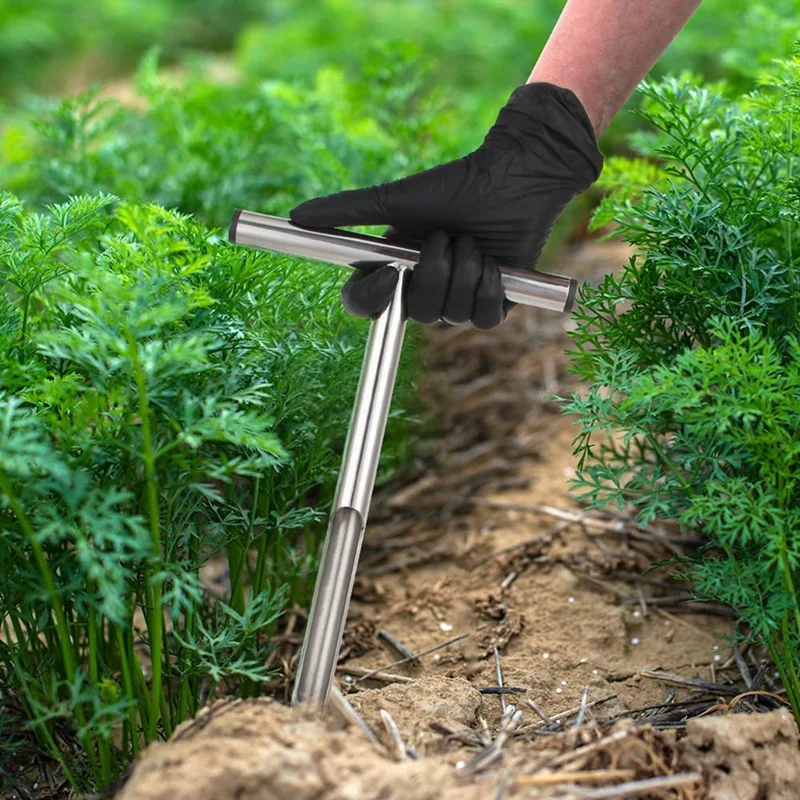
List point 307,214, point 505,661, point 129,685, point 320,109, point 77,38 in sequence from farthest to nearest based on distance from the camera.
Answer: point 77,38 < point 320,109 < point 505,661 < point 307,214 < point 129,685

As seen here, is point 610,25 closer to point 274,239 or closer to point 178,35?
point 274,239

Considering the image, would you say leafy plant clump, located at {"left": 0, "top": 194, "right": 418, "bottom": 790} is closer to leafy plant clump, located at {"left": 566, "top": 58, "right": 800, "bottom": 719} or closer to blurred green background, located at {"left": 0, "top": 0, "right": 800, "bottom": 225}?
leafy plant clump, located at {"left": 566, "top": 58, "right": 800, "bottom": 719}

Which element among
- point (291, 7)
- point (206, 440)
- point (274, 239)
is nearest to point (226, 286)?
point (274, 239)

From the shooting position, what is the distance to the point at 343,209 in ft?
5.43

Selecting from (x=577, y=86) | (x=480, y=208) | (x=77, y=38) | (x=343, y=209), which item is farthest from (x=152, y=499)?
(x=77, y=38)

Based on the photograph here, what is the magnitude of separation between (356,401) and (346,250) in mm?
255

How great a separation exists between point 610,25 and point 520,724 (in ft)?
4.11

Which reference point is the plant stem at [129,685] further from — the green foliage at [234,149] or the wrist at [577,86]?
the green foliage at [234,149]

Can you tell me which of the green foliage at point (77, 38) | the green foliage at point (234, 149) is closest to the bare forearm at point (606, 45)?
the green foliage at point (234, 149)

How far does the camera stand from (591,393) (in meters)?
1.51

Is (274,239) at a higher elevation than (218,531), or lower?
higher

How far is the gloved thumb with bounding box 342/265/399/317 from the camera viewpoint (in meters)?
1.60

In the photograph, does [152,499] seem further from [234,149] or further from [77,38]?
[77,38]

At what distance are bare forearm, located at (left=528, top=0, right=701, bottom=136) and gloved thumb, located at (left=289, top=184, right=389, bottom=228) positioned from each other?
436 mm
